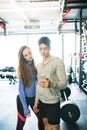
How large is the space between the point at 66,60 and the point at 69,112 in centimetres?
797

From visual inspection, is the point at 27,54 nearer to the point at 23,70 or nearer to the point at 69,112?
the point at 23,70

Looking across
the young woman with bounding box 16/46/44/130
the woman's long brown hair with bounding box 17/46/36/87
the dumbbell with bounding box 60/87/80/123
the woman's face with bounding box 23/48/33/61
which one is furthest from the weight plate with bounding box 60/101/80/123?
the woman's face with bounding box 23/48/33/61

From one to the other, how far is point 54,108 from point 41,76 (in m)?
0.31

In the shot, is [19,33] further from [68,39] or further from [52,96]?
[52,96]

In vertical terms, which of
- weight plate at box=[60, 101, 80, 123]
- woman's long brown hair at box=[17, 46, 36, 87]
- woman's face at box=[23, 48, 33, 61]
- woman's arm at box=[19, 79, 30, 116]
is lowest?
weight plate at box=[60, 101, 80, 123]

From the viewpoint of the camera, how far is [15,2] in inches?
223

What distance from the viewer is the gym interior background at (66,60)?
141 inches

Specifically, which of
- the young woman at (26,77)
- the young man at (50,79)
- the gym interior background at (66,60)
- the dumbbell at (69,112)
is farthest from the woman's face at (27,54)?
the dumbbell at (69,112)

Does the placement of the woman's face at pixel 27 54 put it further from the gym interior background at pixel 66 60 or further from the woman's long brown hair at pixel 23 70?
the gym interior background at pixel 66 60

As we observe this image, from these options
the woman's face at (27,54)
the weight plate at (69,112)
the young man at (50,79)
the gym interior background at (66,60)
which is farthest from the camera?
the gym interior background at (66,60)

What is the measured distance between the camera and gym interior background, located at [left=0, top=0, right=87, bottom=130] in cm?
358

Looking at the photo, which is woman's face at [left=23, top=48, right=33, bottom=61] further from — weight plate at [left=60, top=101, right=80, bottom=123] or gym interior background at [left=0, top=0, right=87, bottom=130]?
weight plate at [left=60, top=101, right=80, bottom=123]

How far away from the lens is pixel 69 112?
3445mm

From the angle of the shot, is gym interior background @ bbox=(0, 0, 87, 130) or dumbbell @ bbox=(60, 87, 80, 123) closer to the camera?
dumbbell @ bbox=(60, 87, 80, 123)
